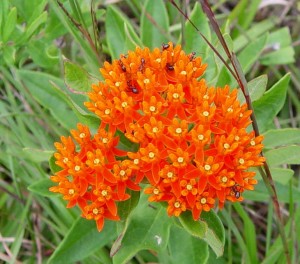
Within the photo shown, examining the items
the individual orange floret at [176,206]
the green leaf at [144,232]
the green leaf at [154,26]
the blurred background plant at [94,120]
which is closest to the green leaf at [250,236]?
the blurred background plant at [94,120]

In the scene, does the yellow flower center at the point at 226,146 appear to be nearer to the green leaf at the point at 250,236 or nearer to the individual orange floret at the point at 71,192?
A: the individual orange floret at the point at 71,192

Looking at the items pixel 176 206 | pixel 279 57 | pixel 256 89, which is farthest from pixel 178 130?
pixel 279 57

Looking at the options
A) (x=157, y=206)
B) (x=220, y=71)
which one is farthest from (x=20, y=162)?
(x=220, y=71)

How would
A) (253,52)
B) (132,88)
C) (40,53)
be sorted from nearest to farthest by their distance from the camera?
(132,88) < (40,53) < (253,52)

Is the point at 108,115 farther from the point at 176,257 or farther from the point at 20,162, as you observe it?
the point at 20,162

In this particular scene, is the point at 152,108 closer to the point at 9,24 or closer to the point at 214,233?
the point at 214,233

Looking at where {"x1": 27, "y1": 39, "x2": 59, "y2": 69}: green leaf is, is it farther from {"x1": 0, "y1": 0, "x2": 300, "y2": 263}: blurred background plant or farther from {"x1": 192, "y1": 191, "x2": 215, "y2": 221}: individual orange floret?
{"x1": 192, "y1": 191, "x2": 215, "y2": 221}: individual orange floret

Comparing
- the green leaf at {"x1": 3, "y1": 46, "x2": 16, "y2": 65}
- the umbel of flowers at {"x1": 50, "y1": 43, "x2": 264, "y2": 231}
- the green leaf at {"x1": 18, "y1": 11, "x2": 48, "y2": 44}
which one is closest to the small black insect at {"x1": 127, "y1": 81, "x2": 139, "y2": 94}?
the umbel of flowers at {"x1": 50, "y1": 43, "x2": 264, "y2": 231}
